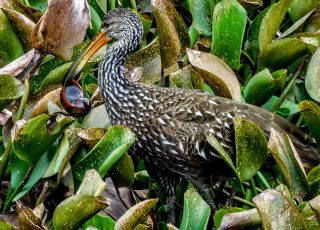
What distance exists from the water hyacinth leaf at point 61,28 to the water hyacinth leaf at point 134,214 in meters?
1.50

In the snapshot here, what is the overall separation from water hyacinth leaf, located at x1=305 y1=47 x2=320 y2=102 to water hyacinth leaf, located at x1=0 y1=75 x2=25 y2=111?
1718 millimetres

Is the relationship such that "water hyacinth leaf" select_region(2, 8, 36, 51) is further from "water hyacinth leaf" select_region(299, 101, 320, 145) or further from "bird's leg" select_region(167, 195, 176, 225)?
"water hyacinth leaf" select_region(299, 101, 320, 145)

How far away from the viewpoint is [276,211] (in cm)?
554

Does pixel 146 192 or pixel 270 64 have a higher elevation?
pixel 270 64

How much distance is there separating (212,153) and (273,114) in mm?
467

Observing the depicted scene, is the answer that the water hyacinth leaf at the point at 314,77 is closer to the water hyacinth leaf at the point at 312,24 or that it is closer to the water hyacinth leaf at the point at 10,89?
the water hyacinth leaf at the point at 312,24

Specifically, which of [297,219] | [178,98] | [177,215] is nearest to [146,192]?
[177,215]

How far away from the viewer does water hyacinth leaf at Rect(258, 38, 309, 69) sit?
7309 millimetres

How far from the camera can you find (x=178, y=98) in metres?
6.98

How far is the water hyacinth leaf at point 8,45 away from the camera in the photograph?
7.08 m

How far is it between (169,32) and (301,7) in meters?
1.11

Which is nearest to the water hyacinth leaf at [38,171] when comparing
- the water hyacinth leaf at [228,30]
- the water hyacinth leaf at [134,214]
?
the water hyacinth leaf at [134,214]

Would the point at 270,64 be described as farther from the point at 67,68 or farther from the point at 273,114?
the point at 67,68

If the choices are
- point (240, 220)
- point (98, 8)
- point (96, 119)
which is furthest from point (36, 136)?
point (98, 8)
